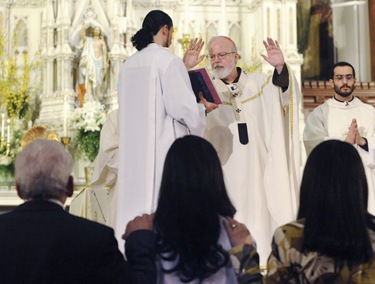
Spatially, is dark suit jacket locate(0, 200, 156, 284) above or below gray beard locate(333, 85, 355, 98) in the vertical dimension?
below

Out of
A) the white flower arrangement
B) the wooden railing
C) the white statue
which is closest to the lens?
the white flower arrangement

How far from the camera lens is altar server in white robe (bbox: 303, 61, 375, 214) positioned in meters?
5.89

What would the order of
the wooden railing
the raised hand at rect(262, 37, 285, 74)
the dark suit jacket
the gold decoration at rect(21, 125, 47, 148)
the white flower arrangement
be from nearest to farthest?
the dark suit jacket, the raised hand at rect(262, 37, 285, 74), the gold decoration at rect(21, 125, 47, 148), the white flower arrangement, the wooden railing

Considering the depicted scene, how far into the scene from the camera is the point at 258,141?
522 cm

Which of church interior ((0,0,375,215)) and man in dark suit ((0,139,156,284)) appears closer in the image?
man in dark suit ((0,139,156,284))

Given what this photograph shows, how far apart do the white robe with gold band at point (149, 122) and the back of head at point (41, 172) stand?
5.44 feet

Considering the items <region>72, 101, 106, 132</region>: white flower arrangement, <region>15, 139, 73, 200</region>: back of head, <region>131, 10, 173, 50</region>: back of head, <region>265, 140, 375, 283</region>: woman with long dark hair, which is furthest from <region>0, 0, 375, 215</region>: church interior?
<region>265, 140, 375, 283</region>: woman with long dark hair

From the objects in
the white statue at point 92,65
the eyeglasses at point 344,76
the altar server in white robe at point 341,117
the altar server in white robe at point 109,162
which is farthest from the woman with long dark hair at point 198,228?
the white statue at point 92,65

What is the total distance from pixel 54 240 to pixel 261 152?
120 inches

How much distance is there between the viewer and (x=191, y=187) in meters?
2.49

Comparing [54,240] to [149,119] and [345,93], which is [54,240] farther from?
[345,93]

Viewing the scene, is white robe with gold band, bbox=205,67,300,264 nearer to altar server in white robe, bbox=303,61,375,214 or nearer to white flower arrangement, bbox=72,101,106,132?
altar server in white robe, bbox=303,61,375,214

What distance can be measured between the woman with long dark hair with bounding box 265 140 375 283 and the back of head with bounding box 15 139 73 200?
2.50 ft

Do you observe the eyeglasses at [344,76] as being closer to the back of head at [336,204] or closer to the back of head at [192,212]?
the back of head at [336,204]
